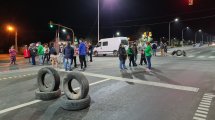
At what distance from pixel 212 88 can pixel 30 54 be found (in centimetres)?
1583

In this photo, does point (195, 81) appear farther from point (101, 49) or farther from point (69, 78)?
point (101, 49)

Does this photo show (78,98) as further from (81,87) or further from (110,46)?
(110,46)

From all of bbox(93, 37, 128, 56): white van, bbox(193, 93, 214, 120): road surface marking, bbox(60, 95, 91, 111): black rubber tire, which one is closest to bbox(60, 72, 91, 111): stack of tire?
bbox(60, 95, 91, 111): black rubber tire

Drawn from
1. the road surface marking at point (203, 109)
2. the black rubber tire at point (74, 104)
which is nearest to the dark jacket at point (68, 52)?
the black rubber tire at point (74, 104)

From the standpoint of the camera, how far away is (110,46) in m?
31.4

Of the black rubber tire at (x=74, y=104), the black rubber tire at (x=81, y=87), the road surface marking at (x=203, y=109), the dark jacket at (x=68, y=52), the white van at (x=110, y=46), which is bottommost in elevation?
the road surface marking at (x=203, y=109)

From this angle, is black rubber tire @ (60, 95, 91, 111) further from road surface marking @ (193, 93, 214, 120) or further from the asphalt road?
road surface marking @ (193, 93, 214, 120)

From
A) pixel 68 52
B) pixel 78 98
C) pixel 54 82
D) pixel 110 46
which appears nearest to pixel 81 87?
pixel 78 98

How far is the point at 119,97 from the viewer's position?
7.89 m

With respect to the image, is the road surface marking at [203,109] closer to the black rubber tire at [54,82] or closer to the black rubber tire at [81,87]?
the black rubber tire at [81,87]

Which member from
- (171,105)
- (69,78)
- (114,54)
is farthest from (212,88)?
(114,54)

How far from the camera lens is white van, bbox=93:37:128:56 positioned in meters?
30.7

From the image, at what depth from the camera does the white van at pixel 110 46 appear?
30664 millimetres

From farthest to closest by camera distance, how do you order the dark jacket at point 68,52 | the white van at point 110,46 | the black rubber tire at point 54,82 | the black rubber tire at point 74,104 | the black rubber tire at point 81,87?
the white van at point 110,46, the dark jacket at point 68,52, the black rubber tire at point 54,82, the black rubber tire at point 81,87, the black rubber tire at point 74,104
